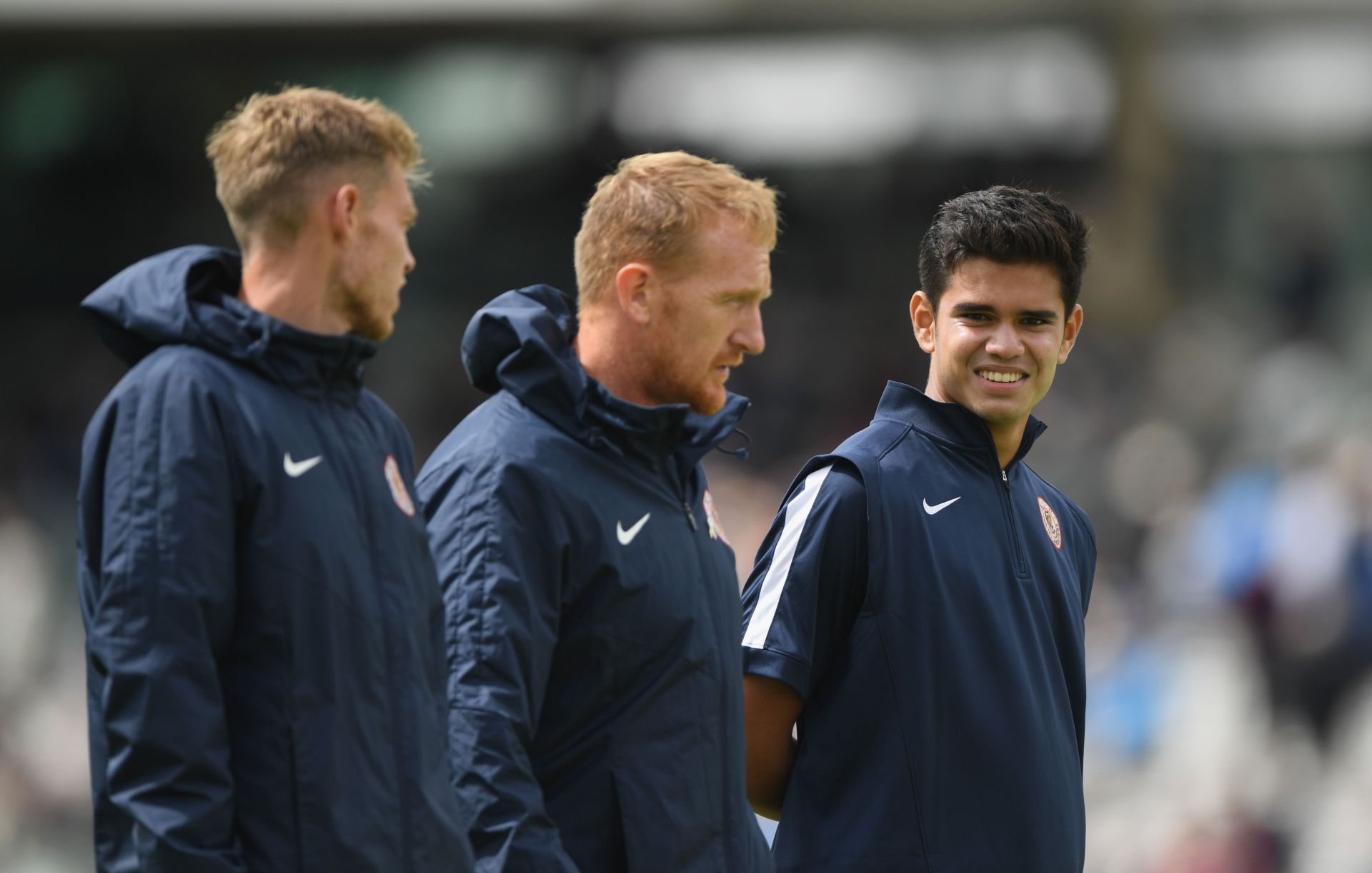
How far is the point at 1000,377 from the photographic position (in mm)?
3242

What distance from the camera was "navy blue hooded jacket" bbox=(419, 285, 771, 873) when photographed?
2.49m

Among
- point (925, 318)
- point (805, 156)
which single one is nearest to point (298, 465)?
point (925, 318)

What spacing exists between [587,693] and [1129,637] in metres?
6.84

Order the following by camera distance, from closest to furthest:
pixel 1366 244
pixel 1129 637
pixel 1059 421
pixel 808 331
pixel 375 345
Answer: pixel 375 345
pixel 1129 637
pixel 1059 421
pixel 808 331
pixel 1366 244

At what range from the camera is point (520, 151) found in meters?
15.9

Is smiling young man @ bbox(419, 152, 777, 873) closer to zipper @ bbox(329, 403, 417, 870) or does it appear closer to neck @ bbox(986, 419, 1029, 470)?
zipper @ bbox(329, 403, 417, 870)

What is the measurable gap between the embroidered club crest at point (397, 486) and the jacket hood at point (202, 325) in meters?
0.15

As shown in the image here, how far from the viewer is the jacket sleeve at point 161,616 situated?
206 centimetres

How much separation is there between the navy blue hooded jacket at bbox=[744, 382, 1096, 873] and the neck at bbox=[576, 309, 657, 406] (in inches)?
17.0

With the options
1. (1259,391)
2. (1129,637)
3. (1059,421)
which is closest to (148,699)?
(1129,637)

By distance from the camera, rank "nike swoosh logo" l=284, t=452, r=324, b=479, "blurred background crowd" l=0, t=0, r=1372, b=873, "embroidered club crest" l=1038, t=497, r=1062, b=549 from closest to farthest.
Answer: "nike swoosh logo" l=284, t=452, r=324, b=479, "embroidered club crest" l=1038, t=497, r=1062, b=549, "blurred background crowd" l=0, t=0, r=1372, b=873

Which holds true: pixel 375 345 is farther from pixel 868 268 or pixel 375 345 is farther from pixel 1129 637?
pixel 868 268

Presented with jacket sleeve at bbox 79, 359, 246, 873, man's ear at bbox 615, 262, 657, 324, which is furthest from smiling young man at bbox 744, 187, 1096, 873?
jacket sleeve at bbox 79, 359, 246, 873

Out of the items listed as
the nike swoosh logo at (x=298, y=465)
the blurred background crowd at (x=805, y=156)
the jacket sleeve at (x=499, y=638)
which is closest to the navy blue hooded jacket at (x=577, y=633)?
the jacket sleeve at (x=499, y=638)
